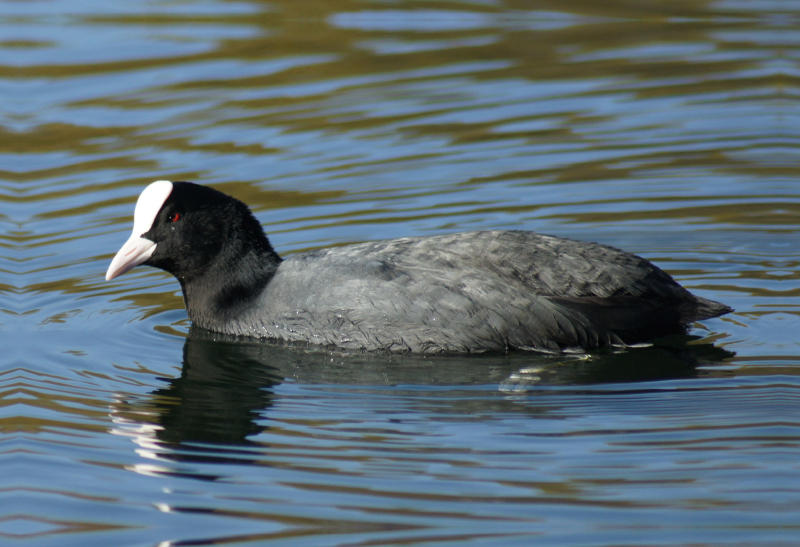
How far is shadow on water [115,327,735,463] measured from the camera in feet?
15.6

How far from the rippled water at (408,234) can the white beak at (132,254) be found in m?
0.42

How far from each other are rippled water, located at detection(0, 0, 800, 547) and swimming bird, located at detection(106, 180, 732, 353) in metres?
0.13

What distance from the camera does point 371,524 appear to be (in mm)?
3666

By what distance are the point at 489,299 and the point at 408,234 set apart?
2.04m

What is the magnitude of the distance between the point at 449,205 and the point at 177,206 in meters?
2.57

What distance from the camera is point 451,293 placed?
17.5 feet

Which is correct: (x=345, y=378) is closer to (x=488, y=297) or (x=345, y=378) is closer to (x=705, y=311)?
(x=488, y=297)

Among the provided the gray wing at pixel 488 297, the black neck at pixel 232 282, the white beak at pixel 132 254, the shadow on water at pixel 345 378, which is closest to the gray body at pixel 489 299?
the gray wing at pixel 488 297

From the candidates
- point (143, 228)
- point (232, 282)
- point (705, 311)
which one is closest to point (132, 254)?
point (143, 228)

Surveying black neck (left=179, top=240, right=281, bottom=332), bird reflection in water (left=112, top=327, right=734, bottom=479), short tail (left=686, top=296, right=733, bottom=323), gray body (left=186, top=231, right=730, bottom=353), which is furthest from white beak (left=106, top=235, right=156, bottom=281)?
short tail (left=686, top=296, right=733, bottom=323)

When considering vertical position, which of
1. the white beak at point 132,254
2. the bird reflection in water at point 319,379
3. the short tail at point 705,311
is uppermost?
the white beak at point 132,254

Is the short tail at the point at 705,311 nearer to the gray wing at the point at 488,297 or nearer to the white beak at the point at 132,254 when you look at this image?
the gray wing at the point at 488,297

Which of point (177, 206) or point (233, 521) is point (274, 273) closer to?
point (177, 206)

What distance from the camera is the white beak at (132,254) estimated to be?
586 centimetres
